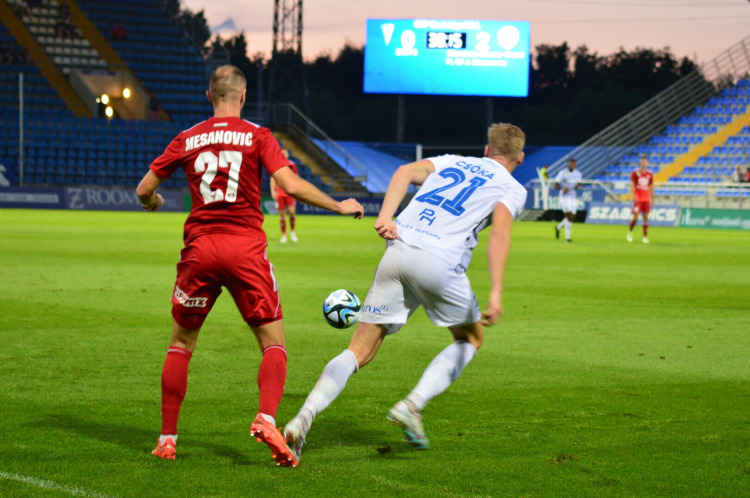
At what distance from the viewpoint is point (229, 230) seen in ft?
16.6

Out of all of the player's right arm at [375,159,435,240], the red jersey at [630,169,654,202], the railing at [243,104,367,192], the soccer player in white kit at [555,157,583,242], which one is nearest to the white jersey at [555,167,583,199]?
the soccer player in white kit at [555,157,583,242]

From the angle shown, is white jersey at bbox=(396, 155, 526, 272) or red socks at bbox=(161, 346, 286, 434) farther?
white jersey at bbox=(396, 155, 526, 272)

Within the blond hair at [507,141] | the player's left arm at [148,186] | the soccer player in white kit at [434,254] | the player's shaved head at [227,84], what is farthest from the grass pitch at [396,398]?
the player's shaved head at [227,84]

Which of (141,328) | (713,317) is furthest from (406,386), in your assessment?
(713,317)

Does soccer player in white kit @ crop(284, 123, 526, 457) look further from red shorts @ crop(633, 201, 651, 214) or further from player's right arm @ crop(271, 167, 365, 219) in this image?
red shorts @ crop(633, 201, 651, 214)

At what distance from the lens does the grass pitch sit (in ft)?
15.4

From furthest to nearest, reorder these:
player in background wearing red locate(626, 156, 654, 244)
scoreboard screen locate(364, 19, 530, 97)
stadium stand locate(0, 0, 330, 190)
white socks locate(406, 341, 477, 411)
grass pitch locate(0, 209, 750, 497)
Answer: scoreboard screen locate(364, 19, 530, 97), stadium stand locate(0, 0, 330, 190), player in background wearing red locate(626, 156, 654, 244), white socks locate(406, 341, 477, 411), grass pitch locate(0, 209, 750, 497)

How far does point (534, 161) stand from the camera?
5881 cm

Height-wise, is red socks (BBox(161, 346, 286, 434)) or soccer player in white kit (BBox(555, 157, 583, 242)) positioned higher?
soccer player in white kit (BBox(555, 157, 583, 242))

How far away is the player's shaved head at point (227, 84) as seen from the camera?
5.05m

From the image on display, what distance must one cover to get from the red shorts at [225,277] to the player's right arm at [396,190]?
25.5 inches

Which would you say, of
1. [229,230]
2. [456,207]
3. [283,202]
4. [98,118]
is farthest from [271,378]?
[98,118]

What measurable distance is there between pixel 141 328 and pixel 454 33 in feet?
126

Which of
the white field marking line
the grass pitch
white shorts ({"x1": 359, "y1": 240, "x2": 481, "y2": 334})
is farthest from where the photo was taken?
white shorts ({"x1": 359, "y1": 240, "x2": 481, "y2": 334})
